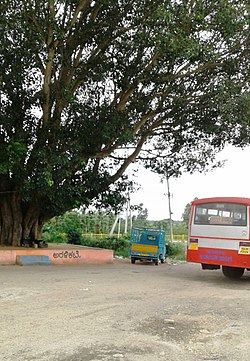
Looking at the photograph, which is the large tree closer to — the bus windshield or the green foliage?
the bus windshield

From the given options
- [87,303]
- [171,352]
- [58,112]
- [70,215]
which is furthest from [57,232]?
[171,352]

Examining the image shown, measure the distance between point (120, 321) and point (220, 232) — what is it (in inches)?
248

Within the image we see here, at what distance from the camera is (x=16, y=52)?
13500 mm

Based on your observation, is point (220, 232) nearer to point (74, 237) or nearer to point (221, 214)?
point (221, 214)

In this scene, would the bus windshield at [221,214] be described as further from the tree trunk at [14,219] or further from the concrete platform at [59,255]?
the tree trunk at [14,219]

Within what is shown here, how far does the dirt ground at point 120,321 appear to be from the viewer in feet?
16.5

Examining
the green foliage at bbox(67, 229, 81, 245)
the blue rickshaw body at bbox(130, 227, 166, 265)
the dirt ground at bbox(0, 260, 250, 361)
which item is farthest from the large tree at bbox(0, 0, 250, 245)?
the green foliage at bbox(67, 229, 81, 245)

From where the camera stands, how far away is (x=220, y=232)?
12.3 m

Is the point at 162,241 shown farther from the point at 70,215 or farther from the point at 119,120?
the point at 70,215

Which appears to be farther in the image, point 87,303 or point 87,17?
point 87,17

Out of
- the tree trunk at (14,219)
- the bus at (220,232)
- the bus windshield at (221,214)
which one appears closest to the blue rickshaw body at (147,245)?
the tree trunk at (14,219)

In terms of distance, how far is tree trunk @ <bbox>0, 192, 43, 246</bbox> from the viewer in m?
17.3

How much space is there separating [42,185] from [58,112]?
9.90 feet

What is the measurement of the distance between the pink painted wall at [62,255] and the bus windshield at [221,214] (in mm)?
6557
